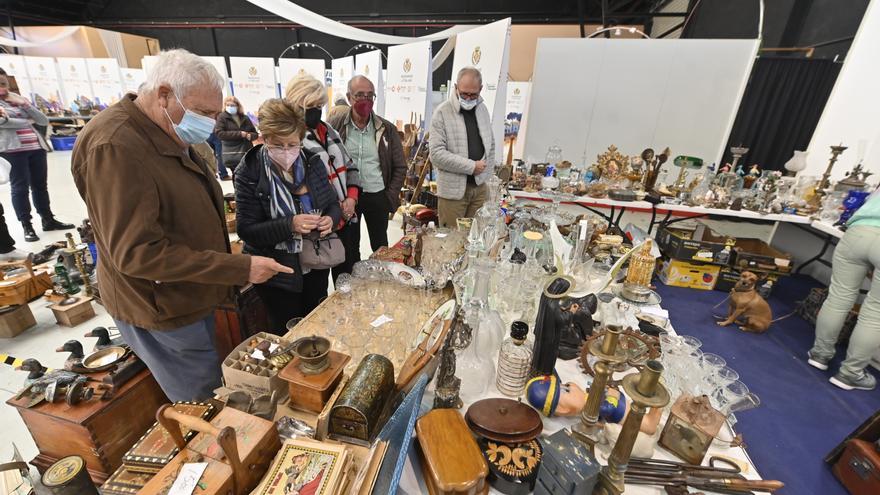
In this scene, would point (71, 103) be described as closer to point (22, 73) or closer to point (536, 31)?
point (22, 73)

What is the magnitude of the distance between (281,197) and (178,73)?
70 centimetres

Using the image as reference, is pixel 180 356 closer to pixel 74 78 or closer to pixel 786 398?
pixel 786 398

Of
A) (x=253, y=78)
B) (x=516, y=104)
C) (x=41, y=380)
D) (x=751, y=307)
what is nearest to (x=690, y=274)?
(x=751, y=307)

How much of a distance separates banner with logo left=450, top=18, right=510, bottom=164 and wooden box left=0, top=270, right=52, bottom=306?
4.41 m

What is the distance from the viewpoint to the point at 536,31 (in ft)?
30.0

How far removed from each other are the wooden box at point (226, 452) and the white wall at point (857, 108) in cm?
522

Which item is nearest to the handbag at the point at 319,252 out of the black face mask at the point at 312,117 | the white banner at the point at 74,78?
the black face mask at the point at 312,117

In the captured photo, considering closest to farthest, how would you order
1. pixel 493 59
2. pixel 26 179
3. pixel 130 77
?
pixel 26 179
pixel 493 59
pixel 130 77

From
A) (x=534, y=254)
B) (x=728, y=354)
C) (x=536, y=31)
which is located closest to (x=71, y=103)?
(x=536, y=31)

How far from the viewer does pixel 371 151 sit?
295cm

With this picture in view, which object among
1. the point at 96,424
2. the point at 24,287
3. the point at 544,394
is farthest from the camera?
the point at 24,287

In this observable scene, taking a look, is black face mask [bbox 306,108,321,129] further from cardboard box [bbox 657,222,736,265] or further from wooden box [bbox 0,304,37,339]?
cardboard box [bbox 657,222,736,265]

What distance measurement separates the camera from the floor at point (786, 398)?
201 cm

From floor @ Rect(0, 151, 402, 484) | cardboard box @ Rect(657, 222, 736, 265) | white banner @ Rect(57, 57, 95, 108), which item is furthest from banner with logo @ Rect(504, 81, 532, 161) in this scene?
white banner @ Rect(57, 57, 95, 108)
